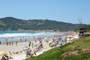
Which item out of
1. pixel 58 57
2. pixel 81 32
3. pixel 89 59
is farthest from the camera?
pixel 81 32

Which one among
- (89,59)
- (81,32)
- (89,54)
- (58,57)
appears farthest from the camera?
(81,32)

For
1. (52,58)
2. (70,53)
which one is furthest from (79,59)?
(52,58)

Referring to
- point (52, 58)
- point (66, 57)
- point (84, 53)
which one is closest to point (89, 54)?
point (84, 53)

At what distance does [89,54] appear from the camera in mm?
13555

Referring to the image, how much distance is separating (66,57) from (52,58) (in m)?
1.30

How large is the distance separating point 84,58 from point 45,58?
292cm

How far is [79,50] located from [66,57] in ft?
4.00

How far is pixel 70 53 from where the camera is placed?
14109 mm

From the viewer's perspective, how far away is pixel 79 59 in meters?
13.0

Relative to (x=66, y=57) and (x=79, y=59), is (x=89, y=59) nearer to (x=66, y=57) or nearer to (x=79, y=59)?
(x=79, y=59)

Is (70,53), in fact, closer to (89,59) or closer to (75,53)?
(75,53)

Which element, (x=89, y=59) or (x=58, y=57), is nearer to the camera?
(x=89, y=59)

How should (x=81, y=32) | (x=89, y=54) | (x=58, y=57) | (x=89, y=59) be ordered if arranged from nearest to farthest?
(x=89, y=59), (x=89, y=54), (x=58, y=57), (x=81, y=32)

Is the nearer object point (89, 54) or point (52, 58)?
point (89, 54)
